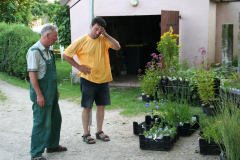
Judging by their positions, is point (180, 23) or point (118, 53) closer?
point (180, 23)

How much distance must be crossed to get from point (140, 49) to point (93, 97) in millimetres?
9788

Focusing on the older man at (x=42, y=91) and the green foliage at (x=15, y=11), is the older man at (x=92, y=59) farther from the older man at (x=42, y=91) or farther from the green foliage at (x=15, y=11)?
the green foliage at (x=15, y=11)

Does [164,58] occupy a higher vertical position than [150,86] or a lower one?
higher

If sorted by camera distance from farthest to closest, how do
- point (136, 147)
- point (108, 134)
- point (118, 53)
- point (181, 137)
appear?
point (118, 53) < point (108, 134) < point (181, 137) < point (136, 147)

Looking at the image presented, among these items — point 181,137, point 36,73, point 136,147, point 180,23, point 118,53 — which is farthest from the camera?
point 118,53

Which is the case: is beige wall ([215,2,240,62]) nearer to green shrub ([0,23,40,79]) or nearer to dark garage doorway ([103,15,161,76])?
dark garage doorway ([103,15,161,76])

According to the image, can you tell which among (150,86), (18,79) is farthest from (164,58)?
(18,79)

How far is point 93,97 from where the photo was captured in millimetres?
4867

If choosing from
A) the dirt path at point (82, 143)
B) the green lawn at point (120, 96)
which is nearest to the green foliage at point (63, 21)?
the green lawn at point (120, 96)

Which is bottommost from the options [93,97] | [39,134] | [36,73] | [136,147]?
[136,147]

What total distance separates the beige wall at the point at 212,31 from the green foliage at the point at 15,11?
1517cm

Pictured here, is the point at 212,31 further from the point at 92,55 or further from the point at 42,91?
the point at 42,91

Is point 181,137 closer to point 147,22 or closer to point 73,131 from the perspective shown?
point 73,131

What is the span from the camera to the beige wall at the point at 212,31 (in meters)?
9.87
